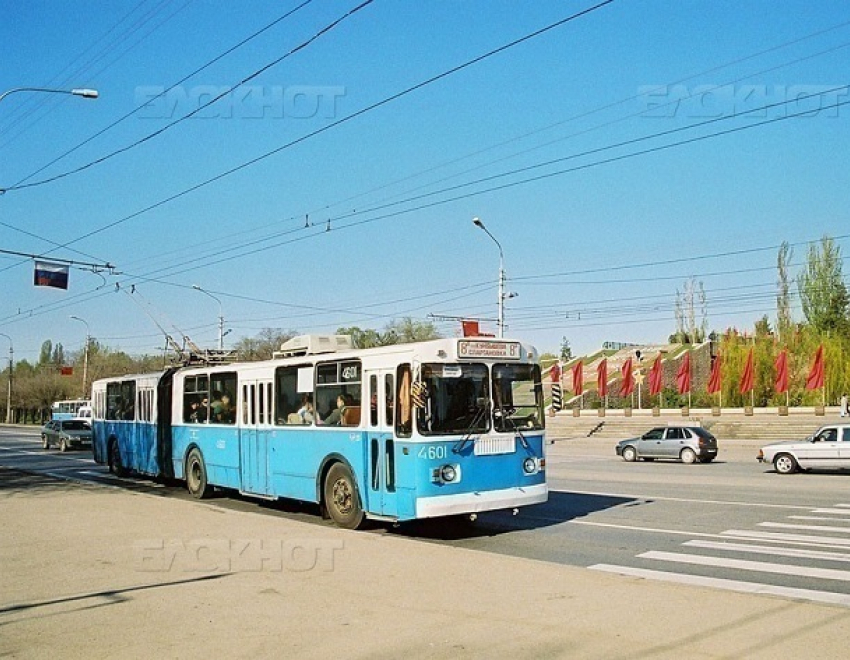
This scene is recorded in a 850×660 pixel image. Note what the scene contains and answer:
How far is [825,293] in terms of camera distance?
6975 centimetres

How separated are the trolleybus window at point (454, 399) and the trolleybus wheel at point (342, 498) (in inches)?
80.3

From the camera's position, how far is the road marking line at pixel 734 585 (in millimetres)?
9031

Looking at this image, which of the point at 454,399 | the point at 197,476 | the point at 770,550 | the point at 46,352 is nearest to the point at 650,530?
the point at 770,550

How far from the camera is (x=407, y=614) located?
321 inches

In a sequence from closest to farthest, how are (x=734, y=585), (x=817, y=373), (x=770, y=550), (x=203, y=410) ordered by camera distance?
(x=734, y=585), (x=770, y=550), (x=203, y=410), (x=817, y=373)

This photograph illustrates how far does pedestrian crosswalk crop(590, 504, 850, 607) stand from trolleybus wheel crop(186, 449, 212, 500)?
428 inches

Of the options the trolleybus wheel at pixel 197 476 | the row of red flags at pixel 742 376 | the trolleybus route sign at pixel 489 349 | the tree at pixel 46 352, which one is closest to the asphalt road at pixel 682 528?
the trolleybus wheel at pixel 197 476

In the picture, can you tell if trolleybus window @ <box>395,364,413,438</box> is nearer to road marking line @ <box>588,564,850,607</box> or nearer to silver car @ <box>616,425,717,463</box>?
road marking line @ <box>588,564,850,607</box>

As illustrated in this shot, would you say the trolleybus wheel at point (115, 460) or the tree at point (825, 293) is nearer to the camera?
the trolleybus wheel at point (115, 460)

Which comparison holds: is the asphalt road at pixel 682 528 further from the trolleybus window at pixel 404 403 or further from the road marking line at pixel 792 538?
the trolleybus window at pixel 404 403

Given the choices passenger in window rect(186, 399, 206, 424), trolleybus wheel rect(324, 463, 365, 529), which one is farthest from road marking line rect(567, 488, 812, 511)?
passenger in window rect(186, 399, 206, 424)

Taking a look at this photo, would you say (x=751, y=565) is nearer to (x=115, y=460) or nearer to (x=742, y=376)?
(x=115, y=460)

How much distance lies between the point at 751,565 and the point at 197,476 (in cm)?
1277

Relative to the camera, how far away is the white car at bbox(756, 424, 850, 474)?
25.8m
